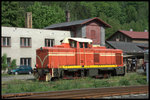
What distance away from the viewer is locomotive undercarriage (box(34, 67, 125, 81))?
73.5 feet

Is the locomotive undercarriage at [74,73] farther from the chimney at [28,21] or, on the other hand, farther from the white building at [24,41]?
the chimney at [28,21]

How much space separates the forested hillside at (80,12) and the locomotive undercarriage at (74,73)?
42.5 metres

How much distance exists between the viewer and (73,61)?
23.8 metres

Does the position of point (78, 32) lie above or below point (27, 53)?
above

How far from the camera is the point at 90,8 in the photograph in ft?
367

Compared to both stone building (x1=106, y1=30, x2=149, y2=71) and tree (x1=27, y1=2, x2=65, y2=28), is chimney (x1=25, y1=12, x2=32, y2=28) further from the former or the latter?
tree (x1=27, y1=2, x2=65, y2=28)

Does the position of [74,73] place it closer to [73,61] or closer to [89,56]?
[73,61]

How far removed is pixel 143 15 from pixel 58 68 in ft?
406

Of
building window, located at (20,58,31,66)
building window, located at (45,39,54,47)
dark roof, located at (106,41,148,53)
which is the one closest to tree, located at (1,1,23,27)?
building window, located at (45,39,54,47)

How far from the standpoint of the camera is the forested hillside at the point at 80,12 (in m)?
66.9

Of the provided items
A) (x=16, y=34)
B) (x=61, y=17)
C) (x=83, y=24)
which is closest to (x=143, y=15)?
(x=61, y=17)

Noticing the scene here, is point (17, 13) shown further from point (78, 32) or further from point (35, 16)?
point (78, 32)

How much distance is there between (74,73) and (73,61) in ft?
3.48

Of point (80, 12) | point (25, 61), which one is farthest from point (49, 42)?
point (80, 12)
